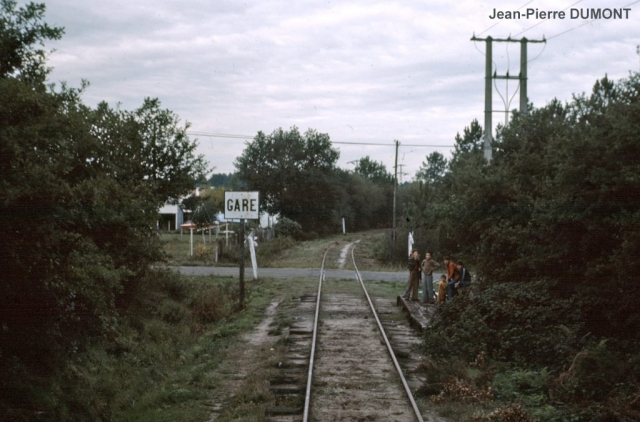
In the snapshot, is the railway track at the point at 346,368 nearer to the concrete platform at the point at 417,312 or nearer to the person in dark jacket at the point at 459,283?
the concrete platform at the point at 417,312

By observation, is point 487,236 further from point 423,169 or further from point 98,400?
point 423,169

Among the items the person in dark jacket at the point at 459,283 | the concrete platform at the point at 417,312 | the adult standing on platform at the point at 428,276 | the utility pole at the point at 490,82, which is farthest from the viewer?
the utility pole at the point at 490,82

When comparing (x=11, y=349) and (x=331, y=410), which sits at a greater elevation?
(x=11, y=349)

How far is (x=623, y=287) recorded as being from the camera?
1179 centimetres

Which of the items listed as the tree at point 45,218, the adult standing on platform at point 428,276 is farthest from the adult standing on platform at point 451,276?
the tree at point 45,218

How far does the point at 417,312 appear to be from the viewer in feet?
63.9

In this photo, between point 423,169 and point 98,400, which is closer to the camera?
point 98,400

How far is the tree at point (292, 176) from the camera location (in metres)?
76.7

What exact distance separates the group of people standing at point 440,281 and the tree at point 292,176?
5332 cm

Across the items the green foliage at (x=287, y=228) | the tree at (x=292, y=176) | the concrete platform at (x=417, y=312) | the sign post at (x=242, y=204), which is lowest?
the concrete platform at (x=417, y=312)

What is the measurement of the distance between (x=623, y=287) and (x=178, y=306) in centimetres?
1127

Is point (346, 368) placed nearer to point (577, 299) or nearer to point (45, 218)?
point (577, 299)

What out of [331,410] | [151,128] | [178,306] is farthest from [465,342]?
A: [151,128]

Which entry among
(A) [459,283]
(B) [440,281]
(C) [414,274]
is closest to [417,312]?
(A) [459,283]
